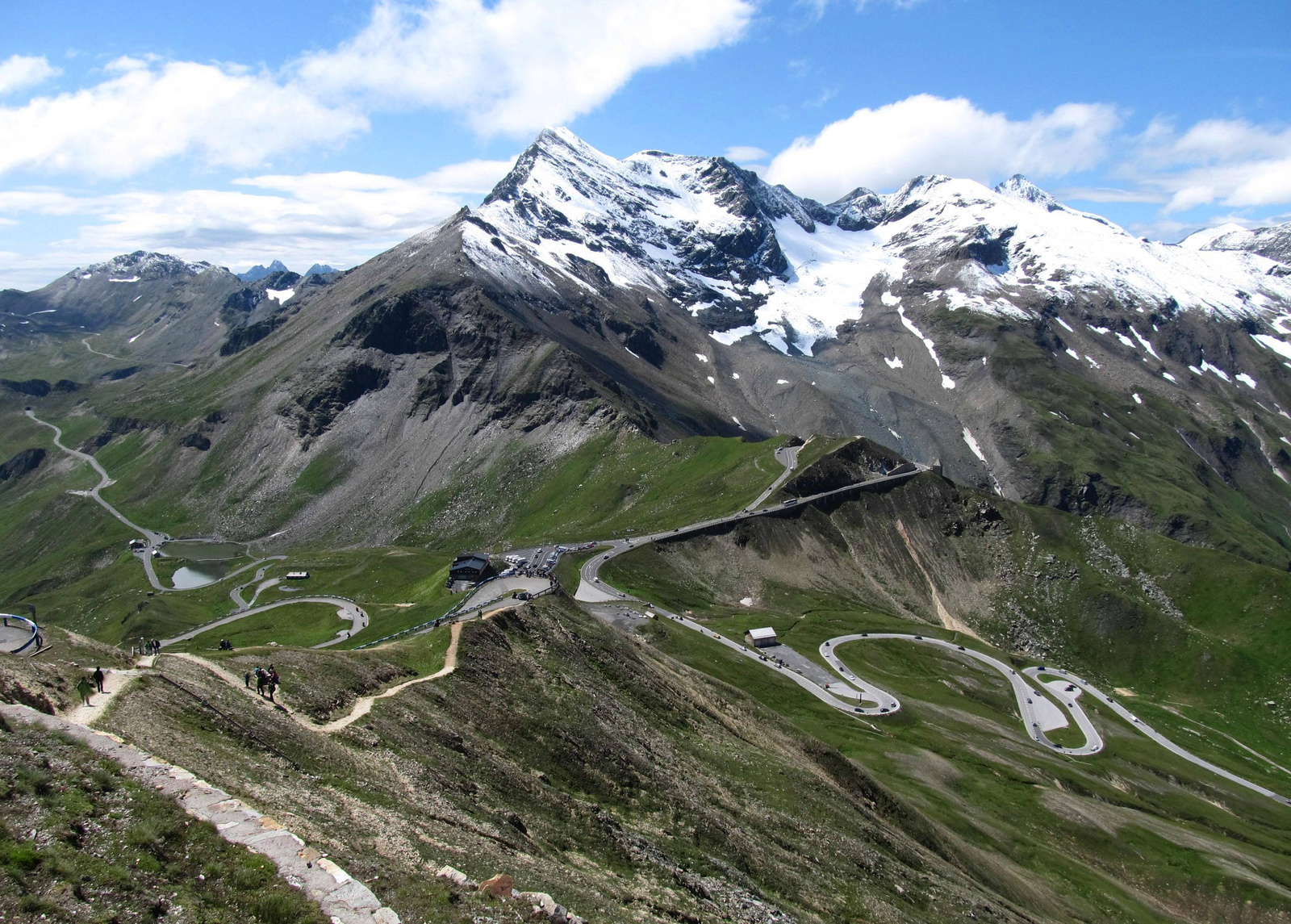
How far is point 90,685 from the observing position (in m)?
32.8

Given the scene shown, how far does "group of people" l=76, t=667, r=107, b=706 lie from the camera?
32.5 metres

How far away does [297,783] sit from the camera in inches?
1228

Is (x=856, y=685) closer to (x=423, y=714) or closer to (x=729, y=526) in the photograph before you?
(x=729, y=526)

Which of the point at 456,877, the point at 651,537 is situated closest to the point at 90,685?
the point at 456,877

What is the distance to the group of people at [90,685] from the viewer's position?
107 ft

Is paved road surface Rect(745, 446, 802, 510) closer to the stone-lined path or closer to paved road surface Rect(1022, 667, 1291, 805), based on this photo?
paved road surface Rect(1022, 667, 1291, 805)

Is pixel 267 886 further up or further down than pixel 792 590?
further up

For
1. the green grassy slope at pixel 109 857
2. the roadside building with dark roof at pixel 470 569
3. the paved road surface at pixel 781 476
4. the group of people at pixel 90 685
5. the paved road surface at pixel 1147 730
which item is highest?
the paved road surface at pixel 781 476

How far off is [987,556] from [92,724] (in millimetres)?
188194

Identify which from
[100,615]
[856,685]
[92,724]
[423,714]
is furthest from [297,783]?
[100,615]

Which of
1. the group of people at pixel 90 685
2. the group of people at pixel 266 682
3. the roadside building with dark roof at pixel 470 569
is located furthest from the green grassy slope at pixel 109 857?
the roadside building with dark roof at pixel 470 569

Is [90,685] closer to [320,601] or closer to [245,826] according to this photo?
[245,826]

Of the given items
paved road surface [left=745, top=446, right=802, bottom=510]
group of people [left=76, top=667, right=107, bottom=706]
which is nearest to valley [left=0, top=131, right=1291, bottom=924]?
group of people [left=76, top=667, right=107, bottom=706]

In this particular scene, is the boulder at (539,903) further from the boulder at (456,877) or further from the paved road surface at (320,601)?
the paved road surface at (320,601)
